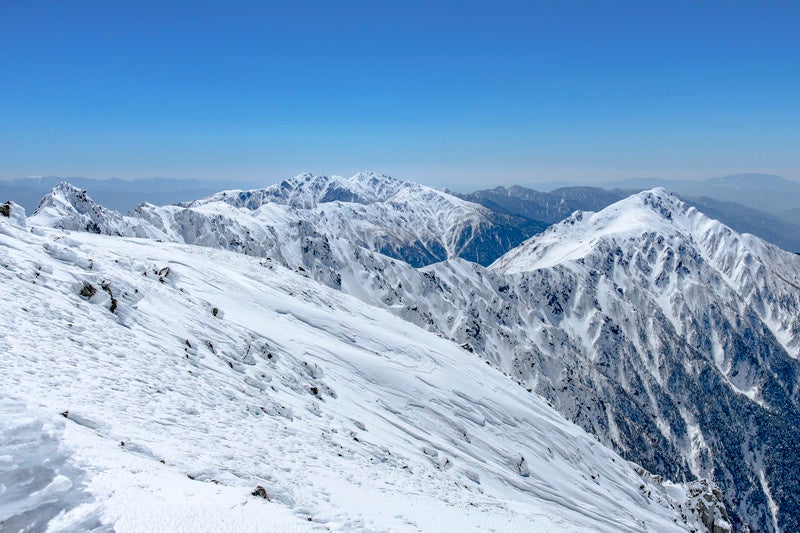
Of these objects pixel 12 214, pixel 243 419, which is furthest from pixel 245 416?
pixel 12 214

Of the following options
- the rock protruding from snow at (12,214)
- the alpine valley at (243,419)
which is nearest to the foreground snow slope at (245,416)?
the alpine valley at (243,419)

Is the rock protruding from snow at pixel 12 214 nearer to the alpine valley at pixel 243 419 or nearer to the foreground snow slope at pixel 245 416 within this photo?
the alpine valley at pixel 243 419

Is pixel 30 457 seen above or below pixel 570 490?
above

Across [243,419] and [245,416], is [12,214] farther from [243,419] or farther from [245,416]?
[243,419]

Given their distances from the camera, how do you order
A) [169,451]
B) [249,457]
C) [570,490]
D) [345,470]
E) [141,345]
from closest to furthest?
1. [169,451]
2. [249,457]
3. [345,470]
4. [141,345]
5. [570,490]

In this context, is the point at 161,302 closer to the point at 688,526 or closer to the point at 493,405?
the point at 493,405

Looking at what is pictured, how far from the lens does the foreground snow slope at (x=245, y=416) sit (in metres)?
11.6

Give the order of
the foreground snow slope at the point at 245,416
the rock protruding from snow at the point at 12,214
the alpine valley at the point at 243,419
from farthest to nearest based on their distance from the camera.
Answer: the rock protruding from snow at the point at 12,214, the foreground snow slope at the point at 245,416, the alpine valley at the point at 243,419

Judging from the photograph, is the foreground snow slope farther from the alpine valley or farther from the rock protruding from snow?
the rock protruding from snow

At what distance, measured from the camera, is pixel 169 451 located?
1399 centimetres

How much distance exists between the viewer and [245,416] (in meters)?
20.6

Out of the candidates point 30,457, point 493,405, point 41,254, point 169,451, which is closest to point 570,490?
point 493,405

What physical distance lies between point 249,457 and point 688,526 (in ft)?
200

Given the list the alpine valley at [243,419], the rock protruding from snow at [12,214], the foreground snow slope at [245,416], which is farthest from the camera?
the rock protruding from snow at [12,214]
